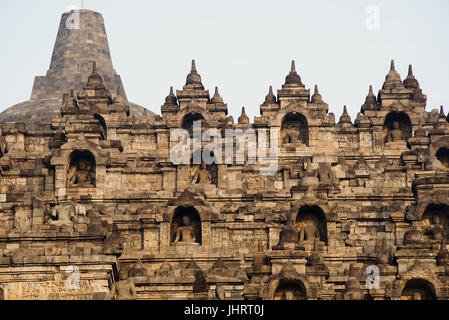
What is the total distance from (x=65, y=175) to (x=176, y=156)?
19.7 ft

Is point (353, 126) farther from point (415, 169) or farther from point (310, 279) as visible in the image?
point (310, 279)

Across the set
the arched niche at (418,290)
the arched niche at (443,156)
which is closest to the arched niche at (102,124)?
the arched niche at (443,156)

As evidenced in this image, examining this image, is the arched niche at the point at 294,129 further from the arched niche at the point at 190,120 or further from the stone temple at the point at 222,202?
the arched niche at the point at 190,120

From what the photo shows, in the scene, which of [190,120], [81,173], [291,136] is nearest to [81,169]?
[81,173]

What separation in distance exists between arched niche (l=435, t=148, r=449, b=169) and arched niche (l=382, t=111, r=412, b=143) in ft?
11.4

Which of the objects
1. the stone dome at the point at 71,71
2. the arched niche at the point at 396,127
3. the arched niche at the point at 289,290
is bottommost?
the arched niche at the point at 289,290

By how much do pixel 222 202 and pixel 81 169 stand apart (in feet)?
27.6

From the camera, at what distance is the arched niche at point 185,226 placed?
8862cm

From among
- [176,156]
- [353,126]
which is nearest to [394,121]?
[353,126]

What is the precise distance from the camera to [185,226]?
89000mm

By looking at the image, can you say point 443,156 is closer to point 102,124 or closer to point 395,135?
point 395,135

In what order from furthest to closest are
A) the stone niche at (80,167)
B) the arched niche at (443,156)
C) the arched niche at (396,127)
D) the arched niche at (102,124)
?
the arched niche at (102,124) < the arched niche at (396,127) < the arched niche at (443,156) < the stone niche at (80,167)

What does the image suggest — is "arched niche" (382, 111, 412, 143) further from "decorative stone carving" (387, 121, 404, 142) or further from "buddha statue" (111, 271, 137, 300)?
"buddha statue" (111, 271, 137, 300)

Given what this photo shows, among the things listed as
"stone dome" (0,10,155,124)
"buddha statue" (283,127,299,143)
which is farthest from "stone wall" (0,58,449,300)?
"stone dome" (0,10,155,124)
